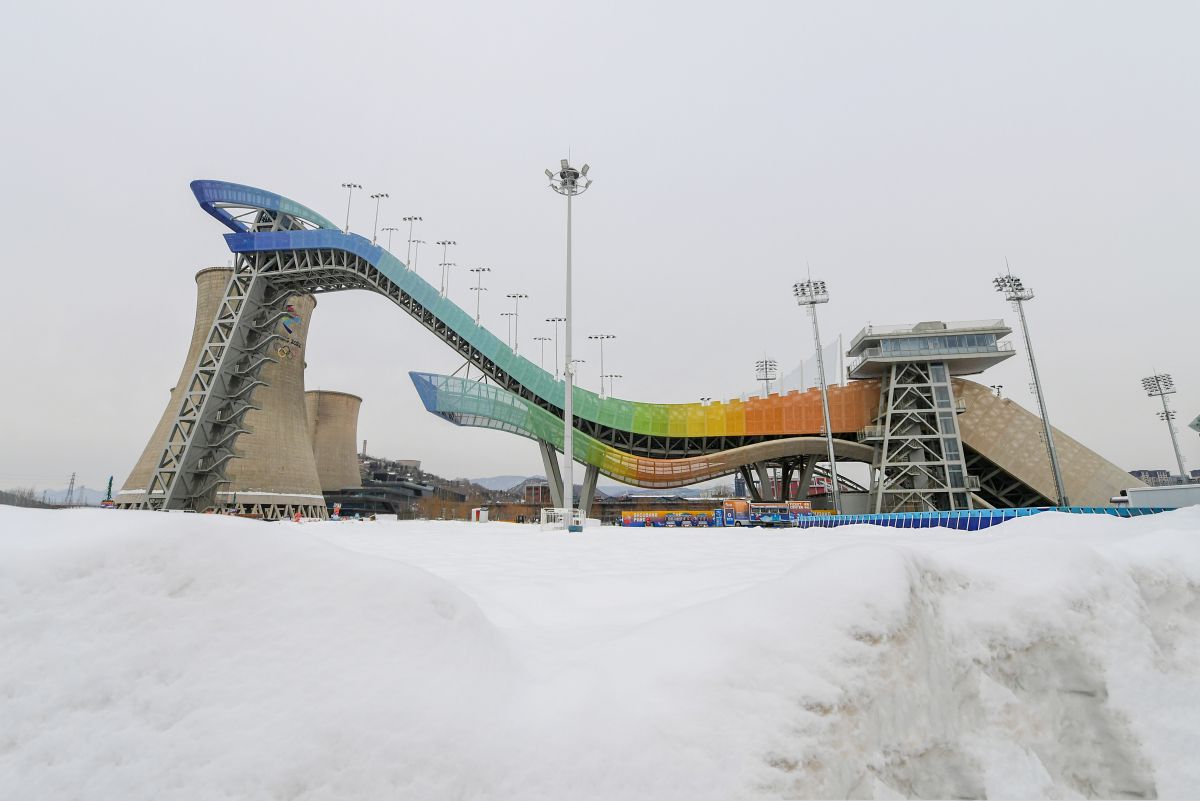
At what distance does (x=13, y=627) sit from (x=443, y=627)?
145 centimetres

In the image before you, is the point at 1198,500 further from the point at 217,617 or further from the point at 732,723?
the point at 217,617

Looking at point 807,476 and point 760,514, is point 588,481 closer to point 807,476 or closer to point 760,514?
point 760,514

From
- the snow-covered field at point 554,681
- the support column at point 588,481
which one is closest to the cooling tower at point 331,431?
the support column at point 588,481

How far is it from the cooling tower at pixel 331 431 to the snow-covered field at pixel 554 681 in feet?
196

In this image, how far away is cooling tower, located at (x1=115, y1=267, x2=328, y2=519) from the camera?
3384cm

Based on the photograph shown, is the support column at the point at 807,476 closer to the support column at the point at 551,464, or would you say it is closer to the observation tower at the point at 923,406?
the observation tower at the point at 923,406

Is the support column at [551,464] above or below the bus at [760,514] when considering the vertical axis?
above

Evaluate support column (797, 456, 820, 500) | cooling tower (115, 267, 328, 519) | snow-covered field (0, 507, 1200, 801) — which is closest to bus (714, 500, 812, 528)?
support column (797, 456, 820, 500)

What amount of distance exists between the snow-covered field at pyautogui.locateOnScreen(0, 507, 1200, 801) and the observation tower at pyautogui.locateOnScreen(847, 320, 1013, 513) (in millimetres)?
43010

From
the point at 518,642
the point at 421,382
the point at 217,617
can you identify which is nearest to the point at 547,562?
the point at 518,642

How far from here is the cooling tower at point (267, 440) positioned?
111ft

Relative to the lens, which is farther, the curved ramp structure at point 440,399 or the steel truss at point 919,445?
the steel truss at point 919,445

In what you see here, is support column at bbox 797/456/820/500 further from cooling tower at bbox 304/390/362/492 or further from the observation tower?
cooling tower at bbox 304/390/362/492

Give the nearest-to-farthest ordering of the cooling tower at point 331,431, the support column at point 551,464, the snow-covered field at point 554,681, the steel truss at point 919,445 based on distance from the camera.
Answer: the snow-covered field at point 554,681 < the steel truss at point 919,445 < the support column at point 551,464 < the cooling tower at point 331,431
